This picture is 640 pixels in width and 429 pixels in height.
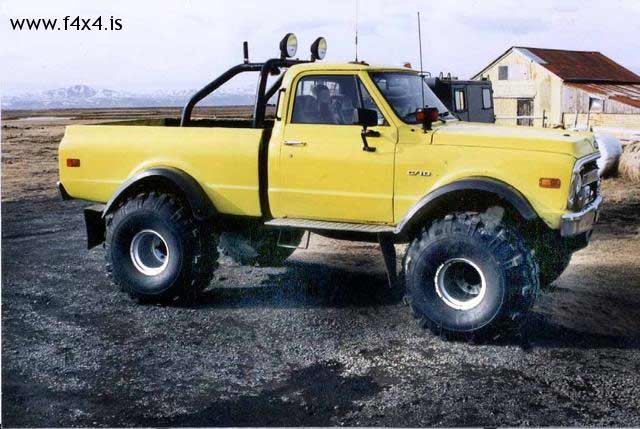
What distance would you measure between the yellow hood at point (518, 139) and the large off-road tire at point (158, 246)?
259 cm

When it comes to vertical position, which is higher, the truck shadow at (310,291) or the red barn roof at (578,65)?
the red barn roof at (578,65)

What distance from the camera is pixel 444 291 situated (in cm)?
625

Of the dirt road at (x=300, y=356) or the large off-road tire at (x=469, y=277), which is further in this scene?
the large off-road tire at (x=469, y=277)

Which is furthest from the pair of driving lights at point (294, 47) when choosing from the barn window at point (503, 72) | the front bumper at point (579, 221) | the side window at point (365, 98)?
the barn window at point (503, 72)

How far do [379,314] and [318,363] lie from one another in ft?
4.43

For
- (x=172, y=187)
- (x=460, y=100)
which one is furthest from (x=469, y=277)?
(x=460, y=100)

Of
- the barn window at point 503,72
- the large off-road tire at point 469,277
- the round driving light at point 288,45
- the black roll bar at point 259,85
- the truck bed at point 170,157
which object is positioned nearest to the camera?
the large off-road tire at point 469,277

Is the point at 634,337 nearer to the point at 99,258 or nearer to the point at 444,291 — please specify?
the point at 444,291

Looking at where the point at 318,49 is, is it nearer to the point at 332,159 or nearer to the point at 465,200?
the point at 332,159

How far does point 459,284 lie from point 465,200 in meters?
0.72

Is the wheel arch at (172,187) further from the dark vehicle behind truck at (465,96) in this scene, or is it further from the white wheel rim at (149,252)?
the dark vehicle behind truck at (465,96)

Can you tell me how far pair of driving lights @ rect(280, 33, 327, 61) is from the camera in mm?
7598

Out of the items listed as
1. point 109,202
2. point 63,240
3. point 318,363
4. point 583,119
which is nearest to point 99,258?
point 63,240

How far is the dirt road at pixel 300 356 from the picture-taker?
4.91 m
